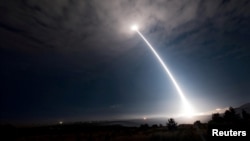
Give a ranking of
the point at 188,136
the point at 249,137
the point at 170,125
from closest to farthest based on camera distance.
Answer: the point at 249,137 → the point at 188,136 → the point at 170,125

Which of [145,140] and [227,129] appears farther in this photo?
[145,140]

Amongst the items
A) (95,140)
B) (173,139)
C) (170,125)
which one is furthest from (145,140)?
(170,125)

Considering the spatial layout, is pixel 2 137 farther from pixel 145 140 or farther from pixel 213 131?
pixel 213 131

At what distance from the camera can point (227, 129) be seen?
10.1 meters

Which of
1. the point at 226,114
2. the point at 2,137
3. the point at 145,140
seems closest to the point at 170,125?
the point at 226,114

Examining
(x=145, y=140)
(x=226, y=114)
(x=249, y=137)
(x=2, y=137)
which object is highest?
(x=226, y=114)

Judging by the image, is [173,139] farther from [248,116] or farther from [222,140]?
[248,116]

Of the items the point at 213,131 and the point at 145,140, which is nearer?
the point at 213,131

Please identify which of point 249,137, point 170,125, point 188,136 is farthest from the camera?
point 170,125

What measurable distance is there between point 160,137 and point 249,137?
33.7ft

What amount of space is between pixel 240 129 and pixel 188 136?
8.28 meters

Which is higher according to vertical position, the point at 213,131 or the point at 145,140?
the point at 213,131

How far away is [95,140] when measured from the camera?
76.8 feet

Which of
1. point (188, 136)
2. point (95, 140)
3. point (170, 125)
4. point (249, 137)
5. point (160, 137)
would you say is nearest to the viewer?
point (249, 137)
